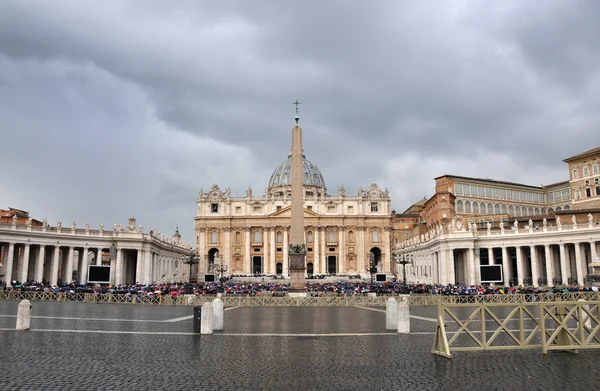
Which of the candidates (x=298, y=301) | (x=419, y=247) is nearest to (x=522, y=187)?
(x=419, y=247)

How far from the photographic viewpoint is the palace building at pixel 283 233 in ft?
304

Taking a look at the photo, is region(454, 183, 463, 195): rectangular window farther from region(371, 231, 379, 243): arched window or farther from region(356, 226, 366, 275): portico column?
region(356, 226, 366, 275): portico column

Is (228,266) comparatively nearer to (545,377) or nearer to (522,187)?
(522,187)

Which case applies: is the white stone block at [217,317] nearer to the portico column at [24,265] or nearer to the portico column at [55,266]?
the portico column at [24,265]

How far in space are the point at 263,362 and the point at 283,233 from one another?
3312 inches

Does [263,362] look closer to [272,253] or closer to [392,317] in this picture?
[392,317]

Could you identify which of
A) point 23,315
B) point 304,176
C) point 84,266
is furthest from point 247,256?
point 23,315

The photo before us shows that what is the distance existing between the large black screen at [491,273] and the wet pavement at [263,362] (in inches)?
896

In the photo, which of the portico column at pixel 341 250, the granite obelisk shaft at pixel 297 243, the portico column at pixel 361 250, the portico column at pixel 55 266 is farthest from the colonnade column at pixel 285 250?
the granite obelisk shaft at pixel 297 243

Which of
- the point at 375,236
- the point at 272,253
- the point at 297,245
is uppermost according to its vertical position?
the point at 375,236

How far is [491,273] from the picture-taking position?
1378 inches

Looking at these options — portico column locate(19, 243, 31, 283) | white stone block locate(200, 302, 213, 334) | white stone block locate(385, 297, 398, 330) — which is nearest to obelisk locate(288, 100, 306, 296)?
white stone block locate(385, 297, 398, 330)

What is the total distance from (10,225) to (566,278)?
52124mm

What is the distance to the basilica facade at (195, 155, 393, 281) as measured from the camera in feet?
304
